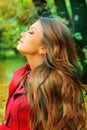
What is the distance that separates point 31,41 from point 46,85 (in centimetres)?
29

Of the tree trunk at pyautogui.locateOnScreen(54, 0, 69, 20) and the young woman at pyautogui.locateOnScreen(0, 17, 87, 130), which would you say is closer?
the young woman at pyautogui.locateOnScreen(0, 17, 87, 130)

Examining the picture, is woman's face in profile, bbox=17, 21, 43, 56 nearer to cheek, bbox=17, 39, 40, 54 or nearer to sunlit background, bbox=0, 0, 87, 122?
cheek, bbox=17, 39, 40, 54

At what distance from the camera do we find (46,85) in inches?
95.4

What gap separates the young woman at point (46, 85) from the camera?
2420 millimetres

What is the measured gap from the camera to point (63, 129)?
8.22ft

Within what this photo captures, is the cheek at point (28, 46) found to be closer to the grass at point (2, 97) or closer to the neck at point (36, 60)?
the neck at point (36, 60)

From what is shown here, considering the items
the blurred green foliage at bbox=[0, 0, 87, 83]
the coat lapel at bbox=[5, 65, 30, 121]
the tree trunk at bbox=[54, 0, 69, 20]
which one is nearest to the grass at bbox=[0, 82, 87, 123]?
the blurred green foliage at bbox=[0, 0, 87, 83]

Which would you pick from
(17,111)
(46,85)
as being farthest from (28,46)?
(17,111)

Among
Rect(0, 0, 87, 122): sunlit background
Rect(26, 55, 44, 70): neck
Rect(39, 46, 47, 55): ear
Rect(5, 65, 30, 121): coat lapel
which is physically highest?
Rect(39, 46, 47, 55): ear

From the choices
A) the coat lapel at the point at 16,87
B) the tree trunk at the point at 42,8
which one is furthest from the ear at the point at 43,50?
the tree trunk at the point at 42,8

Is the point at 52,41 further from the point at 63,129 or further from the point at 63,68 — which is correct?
the point at 63,129

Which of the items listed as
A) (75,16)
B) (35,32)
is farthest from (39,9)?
(35,32)

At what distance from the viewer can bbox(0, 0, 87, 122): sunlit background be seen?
19.9 ft

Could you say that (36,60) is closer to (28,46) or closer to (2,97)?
(28,46)
